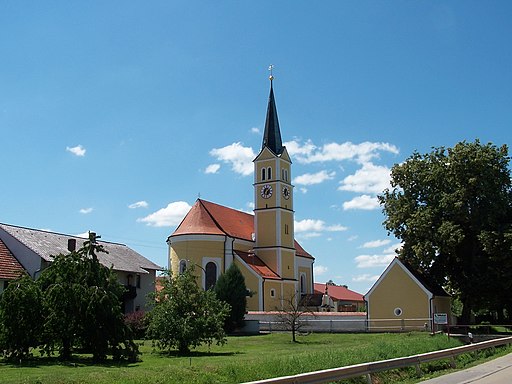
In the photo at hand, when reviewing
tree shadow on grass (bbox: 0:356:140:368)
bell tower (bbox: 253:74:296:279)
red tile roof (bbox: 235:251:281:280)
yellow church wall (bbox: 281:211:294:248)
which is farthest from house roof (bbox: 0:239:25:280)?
Result: yellow church wall (bbox: 281:211:294:248)

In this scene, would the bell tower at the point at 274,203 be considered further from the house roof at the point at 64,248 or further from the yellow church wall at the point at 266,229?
the house roof at the point at 64,248

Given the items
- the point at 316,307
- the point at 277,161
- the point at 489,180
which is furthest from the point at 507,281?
the point at 277,161

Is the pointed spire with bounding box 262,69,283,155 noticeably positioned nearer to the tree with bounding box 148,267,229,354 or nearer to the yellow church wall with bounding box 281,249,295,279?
the yellow church wall with bounding box 281,249,295,279

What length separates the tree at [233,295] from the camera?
48.1m

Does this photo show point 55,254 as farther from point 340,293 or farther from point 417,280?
point 340,293

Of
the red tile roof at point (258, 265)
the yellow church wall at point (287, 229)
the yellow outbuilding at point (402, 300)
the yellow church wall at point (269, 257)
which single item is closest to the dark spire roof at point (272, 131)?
the yellow church wall at point (287, 229)

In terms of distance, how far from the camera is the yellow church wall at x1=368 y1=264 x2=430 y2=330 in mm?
41781

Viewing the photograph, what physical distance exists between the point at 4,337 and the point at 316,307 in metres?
43.8

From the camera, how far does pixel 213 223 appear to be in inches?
2393

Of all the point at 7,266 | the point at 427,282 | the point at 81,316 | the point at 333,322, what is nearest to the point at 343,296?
the point at 333,322

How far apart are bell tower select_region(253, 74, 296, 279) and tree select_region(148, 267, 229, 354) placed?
108 ft

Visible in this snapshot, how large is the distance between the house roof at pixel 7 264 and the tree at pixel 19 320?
537 inches

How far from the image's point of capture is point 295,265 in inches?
2625

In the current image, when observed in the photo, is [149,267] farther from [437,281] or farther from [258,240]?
[437,281]
